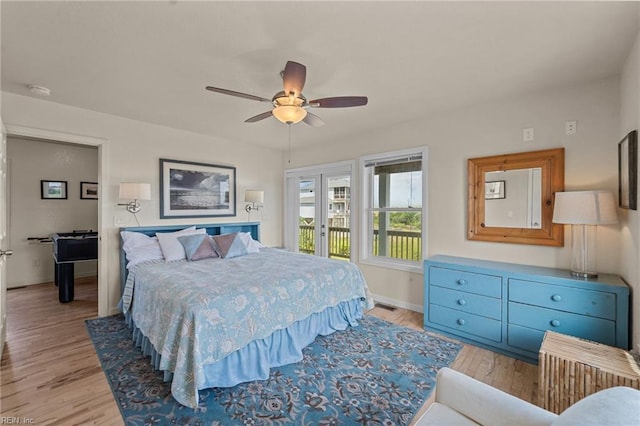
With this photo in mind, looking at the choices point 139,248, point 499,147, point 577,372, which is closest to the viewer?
point 577,372

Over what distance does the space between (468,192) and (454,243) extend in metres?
0.63

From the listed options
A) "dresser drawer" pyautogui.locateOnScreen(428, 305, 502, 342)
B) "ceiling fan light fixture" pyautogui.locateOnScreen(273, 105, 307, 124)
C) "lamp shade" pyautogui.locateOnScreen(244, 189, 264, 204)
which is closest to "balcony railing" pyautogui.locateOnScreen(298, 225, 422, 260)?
"dresser drawer" pyautogui.locateOnScreen(428, 305, 502, 342)

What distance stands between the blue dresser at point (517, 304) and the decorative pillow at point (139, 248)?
3.21 meters

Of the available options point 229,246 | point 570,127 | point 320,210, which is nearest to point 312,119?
point 229,246

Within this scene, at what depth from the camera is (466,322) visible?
291 centimetres

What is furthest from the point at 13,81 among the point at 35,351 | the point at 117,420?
the point at 117,420

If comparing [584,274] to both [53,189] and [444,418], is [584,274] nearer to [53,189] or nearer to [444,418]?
[444,418]

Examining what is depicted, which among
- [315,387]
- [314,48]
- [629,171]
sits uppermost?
[314,48]

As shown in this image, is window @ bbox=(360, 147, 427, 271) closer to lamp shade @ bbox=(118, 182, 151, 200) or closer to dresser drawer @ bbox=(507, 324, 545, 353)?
dresser drawer @ bbox=(507, 324, 545, 353)

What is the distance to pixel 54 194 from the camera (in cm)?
511

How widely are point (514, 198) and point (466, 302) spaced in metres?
1.20

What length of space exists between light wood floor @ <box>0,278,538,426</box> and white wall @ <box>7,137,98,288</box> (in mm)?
1616

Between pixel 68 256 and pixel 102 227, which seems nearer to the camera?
pixel 102 227

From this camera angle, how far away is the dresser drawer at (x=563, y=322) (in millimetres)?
2207
